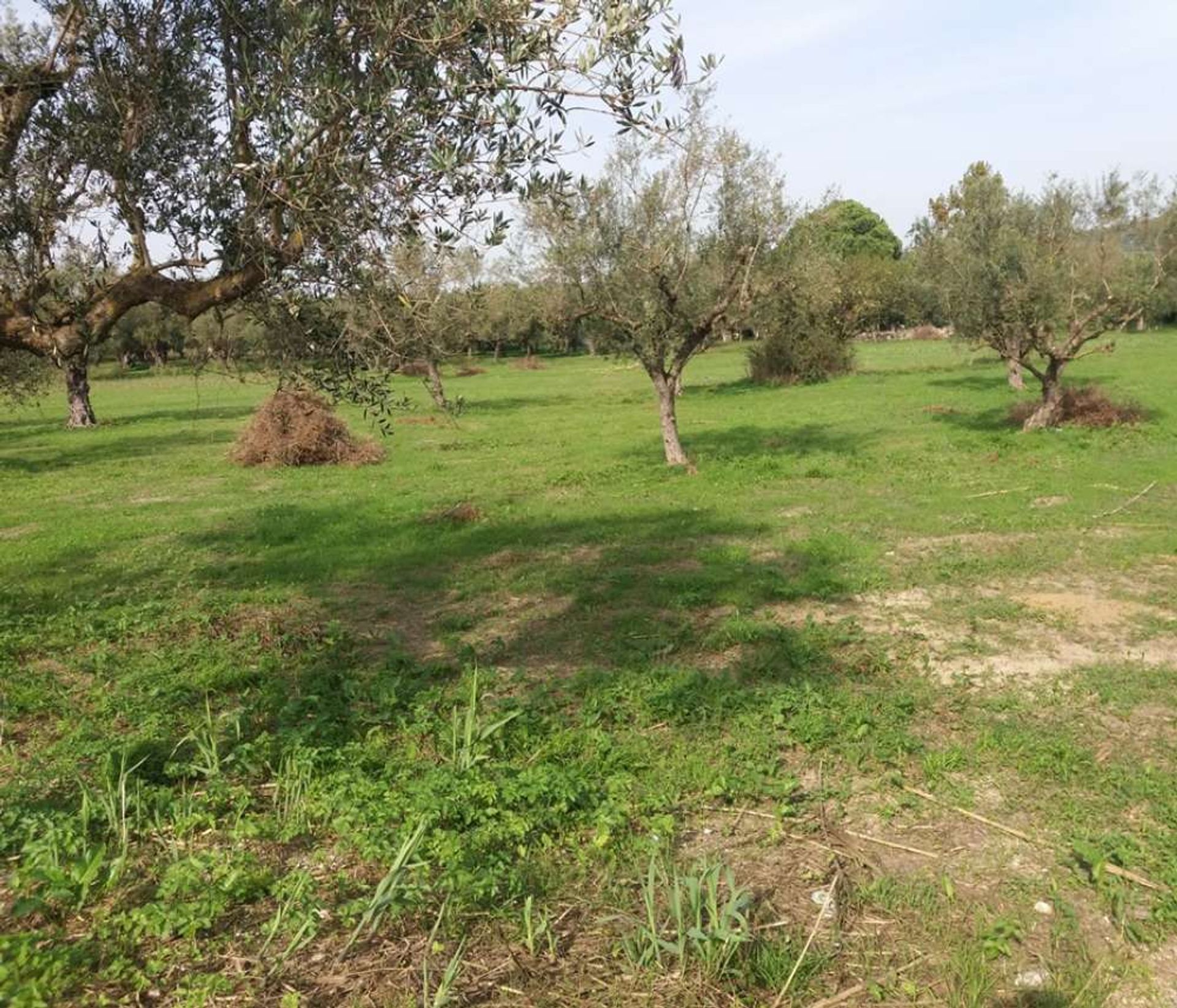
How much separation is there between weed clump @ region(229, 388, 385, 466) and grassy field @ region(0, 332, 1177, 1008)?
7.30 metres

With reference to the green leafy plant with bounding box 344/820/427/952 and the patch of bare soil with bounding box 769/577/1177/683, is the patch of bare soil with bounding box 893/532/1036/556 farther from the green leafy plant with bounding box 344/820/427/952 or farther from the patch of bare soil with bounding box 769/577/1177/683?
the green leafy plant with bounding box 344/820/427/952

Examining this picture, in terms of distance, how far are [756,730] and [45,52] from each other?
23.1 ft

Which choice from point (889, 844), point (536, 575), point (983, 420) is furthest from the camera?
point (983, 420)

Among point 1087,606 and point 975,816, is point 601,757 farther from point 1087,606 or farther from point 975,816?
point 1087,606

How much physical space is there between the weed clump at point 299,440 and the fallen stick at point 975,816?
19284 mm

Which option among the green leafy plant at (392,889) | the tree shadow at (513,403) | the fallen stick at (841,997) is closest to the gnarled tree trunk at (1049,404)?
the tree shadow at (513,403)

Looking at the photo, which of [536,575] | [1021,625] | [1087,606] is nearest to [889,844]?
[1021,625]

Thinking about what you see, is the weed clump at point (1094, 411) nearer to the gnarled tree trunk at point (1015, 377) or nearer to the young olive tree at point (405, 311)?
the gnarled tree trunk at point (1015, 377)

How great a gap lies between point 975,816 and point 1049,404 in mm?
20200

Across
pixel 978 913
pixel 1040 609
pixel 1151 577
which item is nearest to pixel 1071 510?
pixel 1151 577

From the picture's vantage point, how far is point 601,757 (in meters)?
6.75

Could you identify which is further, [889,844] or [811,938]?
[889,844]

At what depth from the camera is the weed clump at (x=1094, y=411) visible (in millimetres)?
23297

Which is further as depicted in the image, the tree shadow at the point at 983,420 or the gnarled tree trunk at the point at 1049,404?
the tree shadow at the point at 983,420
